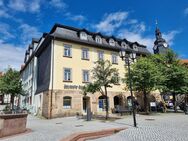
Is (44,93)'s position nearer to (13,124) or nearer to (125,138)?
(13,124)

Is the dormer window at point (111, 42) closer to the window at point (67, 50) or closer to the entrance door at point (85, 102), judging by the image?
the window at point (67, 50)

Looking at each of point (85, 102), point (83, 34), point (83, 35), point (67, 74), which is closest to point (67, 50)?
point (67, 74)

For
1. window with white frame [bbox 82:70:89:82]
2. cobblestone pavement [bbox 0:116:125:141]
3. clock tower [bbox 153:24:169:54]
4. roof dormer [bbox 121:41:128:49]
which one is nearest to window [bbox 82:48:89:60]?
window with white frame [bbox 82:70:89:82]

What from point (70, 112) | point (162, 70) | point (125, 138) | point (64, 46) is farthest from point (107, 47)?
point (125, 138)

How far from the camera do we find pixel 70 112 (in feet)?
64.7

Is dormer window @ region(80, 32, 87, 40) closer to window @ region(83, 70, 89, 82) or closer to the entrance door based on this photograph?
window @ region(83, 70, 89, 82)

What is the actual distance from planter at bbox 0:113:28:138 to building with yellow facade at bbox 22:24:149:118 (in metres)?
8.51

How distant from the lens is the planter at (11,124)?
29.4 feet

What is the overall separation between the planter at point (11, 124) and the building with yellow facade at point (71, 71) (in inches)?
335

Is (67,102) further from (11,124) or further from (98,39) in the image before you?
(11,124)

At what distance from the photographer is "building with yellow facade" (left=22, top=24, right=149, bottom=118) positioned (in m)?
19.5

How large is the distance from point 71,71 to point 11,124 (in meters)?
12.0

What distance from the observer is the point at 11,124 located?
9.46 meters

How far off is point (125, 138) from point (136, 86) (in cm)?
1259
